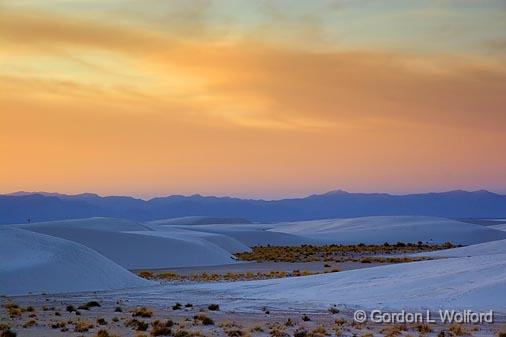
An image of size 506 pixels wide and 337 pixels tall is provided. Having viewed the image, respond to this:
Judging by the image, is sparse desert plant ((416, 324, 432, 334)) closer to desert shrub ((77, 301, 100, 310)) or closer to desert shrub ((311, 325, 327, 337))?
desert shrub ((311, 325, 327, 337))

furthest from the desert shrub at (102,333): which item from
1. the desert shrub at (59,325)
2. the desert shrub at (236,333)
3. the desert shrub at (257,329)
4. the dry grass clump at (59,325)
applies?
the desert shrub at (257,329)

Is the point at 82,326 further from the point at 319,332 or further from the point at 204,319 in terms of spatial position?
the point at 319,332

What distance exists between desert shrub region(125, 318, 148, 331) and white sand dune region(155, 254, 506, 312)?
17.5 ft

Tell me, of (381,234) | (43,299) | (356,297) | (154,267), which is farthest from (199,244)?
(381,234)

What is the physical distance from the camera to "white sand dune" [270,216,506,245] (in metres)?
110

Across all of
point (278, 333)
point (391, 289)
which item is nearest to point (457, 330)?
point (278, 333)

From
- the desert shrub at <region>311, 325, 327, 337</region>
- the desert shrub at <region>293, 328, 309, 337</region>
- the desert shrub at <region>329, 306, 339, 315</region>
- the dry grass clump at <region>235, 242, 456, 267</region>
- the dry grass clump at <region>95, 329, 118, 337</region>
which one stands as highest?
the dry grass clump at <region>95, 329, 118, 337</region>

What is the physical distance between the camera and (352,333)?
1805cm

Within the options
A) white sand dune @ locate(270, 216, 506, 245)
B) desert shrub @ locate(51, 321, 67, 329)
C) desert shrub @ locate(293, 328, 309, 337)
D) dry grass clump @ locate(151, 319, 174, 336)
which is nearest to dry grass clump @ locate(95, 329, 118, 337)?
dry grass clump @ locate(151, 319, 174, 336)

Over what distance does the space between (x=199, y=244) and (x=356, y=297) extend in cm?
4261

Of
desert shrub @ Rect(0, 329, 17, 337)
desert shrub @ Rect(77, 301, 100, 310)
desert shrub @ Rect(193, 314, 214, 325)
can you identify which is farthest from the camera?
desert shrub @ Rect(77, 301, 100, 310)

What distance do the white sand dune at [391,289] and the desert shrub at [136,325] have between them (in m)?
5.34

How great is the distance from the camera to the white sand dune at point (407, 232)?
4321 inches

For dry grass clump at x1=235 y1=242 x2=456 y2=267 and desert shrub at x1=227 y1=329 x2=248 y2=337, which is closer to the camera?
desert shrub at x1=227 y1=329 x2=248 y2=337
